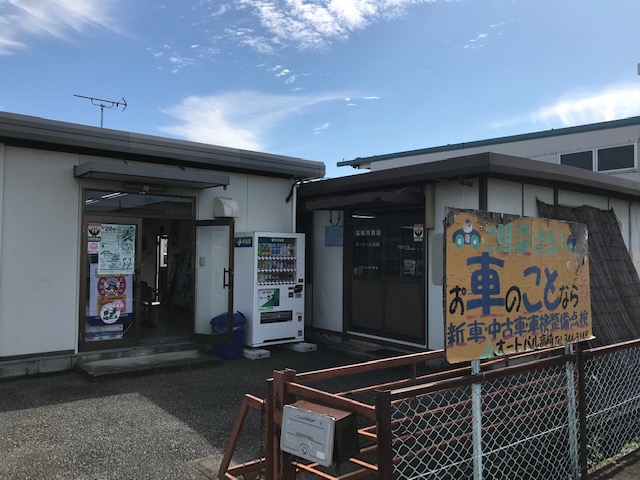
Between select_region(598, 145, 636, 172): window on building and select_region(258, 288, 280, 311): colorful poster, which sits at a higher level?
select_region(598, 145, 636, 172): window on building

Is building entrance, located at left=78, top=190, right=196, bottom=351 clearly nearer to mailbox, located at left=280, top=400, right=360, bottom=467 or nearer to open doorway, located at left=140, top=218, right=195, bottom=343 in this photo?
open doorway, located at left=140, top=218, right=195, bottom=343

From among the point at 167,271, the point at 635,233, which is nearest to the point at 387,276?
the point at 635,233

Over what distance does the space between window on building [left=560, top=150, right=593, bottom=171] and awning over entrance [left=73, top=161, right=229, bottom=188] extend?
8610 mm

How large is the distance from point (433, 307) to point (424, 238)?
1.00 m

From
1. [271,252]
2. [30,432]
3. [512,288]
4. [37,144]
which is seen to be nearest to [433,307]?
[271,252]

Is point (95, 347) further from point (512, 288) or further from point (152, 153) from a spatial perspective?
point (512, 288)

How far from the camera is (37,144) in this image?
6395 mm

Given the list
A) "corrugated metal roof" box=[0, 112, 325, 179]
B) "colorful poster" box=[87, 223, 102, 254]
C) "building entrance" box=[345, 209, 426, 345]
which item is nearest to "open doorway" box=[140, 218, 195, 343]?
"corrugated metal roof" box=[0, 112, 325, 179]

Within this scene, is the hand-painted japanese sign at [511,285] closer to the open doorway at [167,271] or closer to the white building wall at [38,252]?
the white building wall at [38,252]

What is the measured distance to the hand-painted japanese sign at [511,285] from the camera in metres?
2.48

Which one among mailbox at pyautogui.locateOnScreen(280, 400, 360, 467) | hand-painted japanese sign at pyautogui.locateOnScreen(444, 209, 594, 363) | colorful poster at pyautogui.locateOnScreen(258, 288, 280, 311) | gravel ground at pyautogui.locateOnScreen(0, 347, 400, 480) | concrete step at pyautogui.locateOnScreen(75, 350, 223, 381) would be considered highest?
hand-painted japanese sign at pyautogui.locateOnScreen(444, 209, 594, 363)

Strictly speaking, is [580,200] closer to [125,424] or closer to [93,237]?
[125,424]

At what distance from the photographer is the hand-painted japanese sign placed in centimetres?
248

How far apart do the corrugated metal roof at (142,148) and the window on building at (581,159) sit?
21.6 ft
